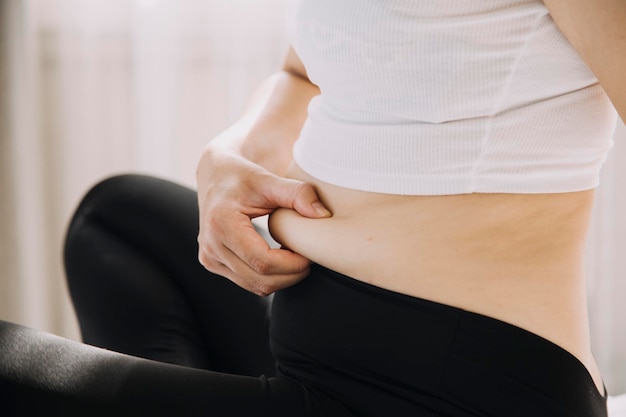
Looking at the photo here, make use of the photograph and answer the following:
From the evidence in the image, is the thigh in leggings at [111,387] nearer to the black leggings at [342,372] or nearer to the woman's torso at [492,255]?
the black leggings at [342,372]

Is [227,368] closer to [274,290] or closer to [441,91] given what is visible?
[274,290]

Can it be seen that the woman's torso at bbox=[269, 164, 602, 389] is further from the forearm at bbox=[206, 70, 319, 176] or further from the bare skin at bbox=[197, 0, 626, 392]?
the forearm at bbox=[206, 70, 319, 176]

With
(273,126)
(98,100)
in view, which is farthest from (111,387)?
(98,100)

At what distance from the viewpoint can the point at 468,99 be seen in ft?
2.16

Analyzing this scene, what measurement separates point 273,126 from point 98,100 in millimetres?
1077

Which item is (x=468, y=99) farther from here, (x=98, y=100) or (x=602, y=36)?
(x=98, y=100)

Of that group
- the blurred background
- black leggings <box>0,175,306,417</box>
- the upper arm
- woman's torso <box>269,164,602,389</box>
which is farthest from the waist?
the blurred background

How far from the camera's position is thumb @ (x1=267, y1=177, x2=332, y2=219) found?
734 millimetres

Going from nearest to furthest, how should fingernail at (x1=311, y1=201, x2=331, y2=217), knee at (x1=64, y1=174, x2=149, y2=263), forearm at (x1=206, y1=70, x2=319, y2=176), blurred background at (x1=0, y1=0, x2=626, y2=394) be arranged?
fingernail at (x1=311, y1=201, x2=331, y2=217), forearm at (x1=206, y1=70, x2=319, y2=176), knee at (x1=64, y1=174, x2=149, y2=263), blurred background at (x1=0, y1=0, x2=626, y2=394)

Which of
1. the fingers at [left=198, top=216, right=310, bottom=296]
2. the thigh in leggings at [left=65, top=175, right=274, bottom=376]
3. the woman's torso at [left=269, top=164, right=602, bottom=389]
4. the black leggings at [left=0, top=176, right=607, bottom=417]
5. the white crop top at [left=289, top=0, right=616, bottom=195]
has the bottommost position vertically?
the thigh in leggings at [left=65, top=175, right=274, bottom=376]

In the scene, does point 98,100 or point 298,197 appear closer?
point 298,197

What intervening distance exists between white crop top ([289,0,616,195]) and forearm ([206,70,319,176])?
0.27 m

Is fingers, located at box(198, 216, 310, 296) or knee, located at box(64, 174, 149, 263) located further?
knee, located at box(64, 174, 149, 263)

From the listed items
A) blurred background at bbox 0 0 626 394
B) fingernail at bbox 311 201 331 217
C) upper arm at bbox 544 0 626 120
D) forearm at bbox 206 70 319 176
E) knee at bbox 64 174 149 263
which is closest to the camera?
upper arm at bbox 544 0 626 120
